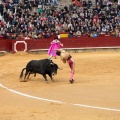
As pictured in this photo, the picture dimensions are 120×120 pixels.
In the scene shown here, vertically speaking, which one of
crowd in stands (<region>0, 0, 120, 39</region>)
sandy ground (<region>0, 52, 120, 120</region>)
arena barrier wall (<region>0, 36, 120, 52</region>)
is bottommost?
arena barrier wall (<region>0, 36, 120, 52</region>)

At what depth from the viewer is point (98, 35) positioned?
2569 cm

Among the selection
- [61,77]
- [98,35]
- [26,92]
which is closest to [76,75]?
[61,77]

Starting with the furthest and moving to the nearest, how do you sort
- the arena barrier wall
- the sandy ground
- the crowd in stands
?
the crowd in stands < the arena barrier wall < the sandy ground

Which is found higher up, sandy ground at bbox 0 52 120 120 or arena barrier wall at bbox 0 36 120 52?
sandy ground at bbox 0 52 120 120

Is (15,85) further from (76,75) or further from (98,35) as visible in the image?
(98,35)

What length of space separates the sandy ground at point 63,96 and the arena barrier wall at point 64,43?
7.38m

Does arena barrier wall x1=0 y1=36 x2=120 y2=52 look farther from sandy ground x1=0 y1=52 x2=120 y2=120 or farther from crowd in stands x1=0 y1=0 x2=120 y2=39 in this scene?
sandy ground x1=0 y1=52 x2=120 y2=120

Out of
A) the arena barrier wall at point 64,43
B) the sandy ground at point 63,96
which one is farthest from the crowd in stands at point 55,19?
the sandy ground at point 63,96

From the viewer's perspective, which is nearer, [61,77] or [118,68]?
[61,77]

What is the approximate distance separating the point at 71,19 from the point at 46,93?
15.4 meters

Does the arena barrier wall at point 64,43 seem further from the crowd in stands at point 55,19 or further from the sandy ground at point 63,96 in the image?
the sandy ground at point 63,96

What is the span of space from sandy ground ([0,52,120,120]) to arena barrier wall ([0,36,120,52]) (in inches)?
291

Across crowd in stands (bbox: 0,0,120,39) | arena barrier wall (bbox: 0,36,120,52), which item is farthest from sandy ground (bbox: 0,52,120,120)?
crowd in stands (bbox: 0,0,120,39)

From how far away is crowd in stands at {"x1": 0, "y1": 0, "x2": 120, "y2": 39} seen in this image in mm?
23906
